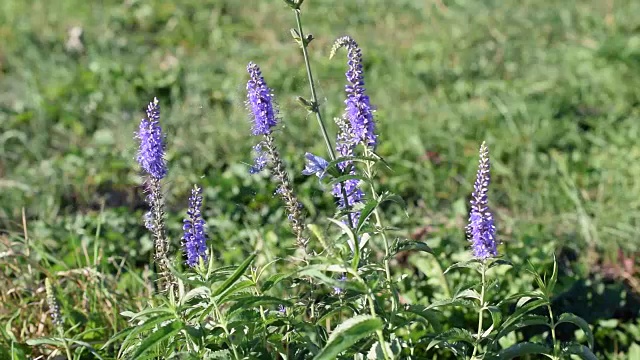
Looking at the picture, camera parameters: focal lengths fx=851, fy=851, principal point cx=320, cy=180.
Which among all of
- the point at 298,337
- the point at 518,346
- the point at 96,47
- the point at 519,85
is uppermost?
the point at 96,47

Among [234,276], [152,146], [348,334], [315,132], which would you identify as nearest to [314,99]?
[152,146]

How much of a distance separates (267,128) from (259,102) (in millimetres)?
68

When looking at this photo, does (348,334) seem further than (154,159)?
No

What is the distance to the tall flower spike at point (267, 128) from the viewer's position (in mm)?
2031

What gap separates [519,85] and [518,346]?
3.88 m

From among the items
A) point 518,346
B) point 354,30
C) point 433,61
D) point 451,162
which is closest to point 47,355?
point 518,346

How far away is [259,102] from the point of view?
205 cm

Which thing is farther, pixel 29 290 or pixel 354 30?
pixel 354 30

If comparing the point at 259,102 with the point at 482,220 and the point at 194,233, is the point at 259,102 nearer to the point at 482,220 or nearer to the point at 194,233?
the point at 194,233

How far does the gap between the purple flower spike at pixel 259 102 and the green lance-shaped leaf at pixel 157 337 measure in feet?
1.75

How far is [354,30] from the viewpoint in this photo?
7395 mm

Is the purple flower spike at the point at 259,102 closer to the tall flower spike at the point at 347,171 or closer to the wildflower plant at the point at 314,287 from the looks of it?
the wildflower plant at the point at 314,287

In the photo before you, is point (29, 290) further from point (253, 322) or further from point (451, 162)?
point (451, 162)

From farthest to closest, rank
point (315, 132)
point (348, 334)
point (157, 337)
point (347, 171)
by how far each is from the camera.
Answer: point (315, 132)
point (347, 171)
point (157, 337)
point (348, 334)
